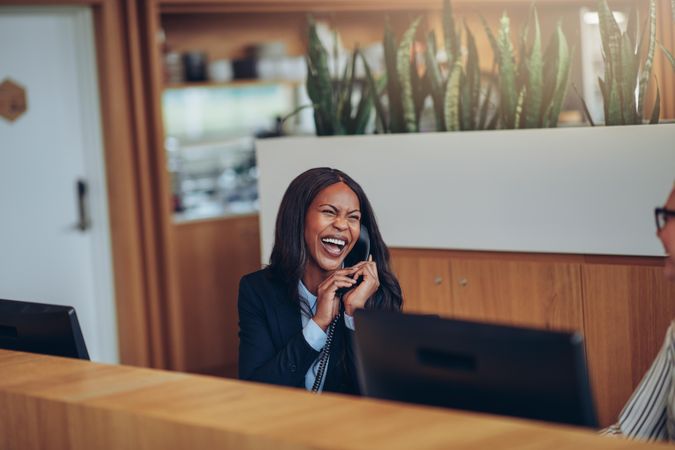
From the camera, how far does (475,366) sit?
5.02ft

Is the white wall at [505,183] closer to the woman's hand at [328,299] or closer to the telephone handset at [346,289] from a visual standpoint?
the telephone handset at [346,289]

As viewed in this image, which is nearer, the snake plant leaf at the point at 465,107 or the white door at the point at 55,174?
the snake plant leaf at the point at 465,107

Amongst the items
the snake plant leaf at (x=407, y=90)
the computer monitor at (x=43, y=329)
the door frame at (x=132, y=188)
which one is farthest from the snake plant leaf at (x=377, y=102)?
the computer monitor at (x=43, y=329)

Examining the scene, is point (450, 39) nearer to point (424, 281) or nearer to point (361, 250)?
point (424, 281)

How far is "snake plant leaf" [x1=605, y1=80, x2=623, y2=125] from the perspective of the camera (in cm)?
368

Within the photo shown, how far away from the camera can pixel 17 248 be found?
17.2 ft

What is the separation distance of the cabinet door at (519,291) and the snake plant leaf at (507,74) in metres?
0.58

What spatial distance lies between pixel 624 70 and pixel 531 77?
361mm

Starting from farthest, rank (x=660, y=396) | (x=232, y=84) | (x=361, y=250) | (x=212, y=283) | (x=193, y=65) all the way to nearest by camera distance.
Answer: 1. (x=232, y=84)
2. (x=193, y=65)
3. (x=212, y=283)
4. (x=361, y=250)
5. (x=660, y=396)

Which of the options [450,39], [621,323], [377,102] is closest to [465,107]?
[450,39]

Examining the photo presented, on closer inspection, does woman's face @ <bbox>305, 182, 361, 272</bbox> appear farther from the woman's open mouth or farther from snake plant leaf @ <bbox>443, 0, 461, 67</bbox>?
snake plant leaf @ <bbox>443, 0, 461, 67</bbox>

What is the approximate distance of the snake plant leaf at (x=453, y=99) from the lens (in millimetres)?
4033

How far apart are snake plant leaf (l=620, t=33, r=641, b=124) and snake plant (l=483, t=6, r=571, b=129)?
0.25 metres

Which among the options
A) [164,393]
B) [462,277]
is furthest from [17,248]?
[164,393]
